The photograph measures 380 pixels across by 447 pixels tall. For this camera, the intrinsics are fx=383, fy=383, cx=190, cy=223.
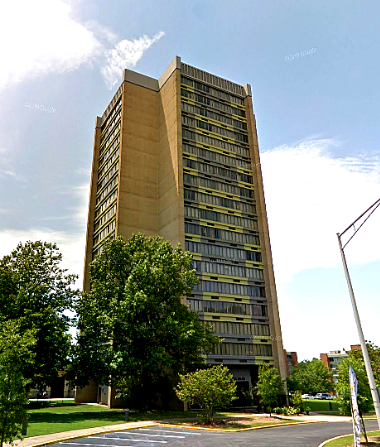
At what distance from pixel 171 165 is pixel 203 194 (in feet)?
21.2

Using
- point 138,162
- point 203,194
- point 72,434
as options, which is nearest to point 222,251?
point 203,194

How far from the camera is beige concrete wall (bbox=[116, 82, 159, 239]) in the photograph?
5562 centimetres

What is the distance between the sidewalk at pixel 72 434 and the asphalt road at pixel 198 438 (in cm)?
66

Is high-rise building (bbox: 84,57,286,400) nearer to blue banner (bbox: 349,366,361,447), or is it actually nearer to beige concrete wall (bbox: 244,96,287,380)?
beige concrete wall (bbox: 244,96,287,380)

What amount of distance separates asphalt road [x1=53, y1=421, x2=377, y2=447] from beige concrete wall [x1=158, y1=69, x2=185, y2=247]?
2998cm

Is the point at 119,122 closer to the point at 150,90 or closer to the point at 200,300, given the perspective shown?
the point at 150,90

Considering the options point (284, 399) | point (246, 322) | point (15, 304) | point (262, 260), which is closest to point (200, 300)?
point (246, 322)

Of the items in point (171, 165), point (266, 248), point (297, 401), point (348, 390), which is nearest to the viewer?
point (348, 390)

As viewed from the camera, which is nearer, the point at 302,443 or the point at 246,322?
the point at 302,443

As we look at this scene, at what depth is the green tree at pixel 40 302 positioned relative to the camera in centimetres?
3269

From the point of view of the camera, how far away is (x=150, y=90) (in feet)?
216

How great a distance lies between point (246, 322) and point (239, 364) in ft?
18.9

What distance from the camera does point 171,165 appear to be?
5719cm

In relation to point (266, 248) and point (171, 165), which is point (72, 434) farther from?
point (266, 248)
